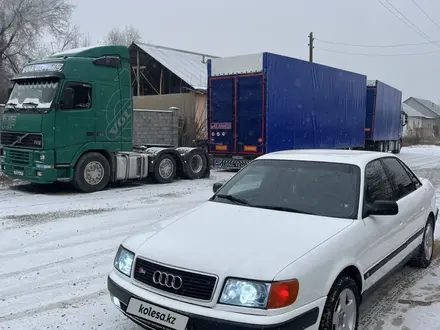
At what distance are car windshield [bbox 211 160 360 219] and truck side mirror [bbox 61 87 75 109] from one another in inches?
258

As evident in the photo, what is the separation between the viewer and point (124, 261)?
3.40m

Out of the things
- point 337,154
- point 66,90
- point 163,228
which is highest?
point 66,90

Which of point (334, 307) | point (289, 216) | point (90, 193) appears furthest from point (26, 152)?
point (334, 307)

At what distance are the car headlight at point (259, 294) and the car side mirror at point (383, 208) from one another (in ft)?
4.38

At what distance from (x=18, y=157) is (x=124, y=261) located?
8076mm

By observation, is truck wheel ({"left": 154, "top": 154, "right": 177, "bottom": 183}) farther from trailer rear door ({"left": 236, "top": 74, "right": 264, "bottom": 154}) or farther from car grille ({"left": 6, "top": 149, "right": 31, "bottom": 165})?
car grille ({"left": 6, "top": 149, "right": 31, "bottom": 165})

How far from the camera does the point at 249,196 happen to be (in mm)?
4281

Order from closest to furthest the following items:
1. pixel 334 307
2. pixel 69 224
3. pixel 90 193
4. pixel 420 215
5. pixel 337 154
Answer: pixel 334 307 → pixel 337 154 → pixel 420 215 → pixel 69 224 → pixel 90 193

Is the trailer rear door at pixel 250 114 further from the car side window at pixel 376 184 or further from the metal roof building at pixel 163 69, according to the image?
the metal roof building at pixel 163 69

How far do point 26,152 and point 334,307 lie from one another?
8.90 meters

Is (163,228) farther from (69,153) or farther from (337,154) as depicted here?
(69,153)

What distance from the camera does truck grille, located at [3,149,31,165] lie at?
1012 centimetres

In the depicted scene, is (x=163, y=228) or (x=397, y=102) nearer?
(x=163, y=228)

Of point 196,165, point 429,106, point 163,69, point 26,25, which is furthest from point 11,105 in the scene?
point 429,106
